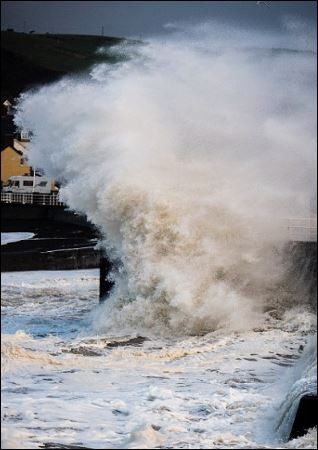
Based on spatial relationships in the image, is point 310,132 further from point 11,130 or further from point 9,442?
point 11,130

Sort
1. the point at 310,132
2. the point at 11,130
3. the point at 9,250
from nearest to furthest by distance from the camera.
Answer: the point at 310,132 < the point at 9,250 < the point at 11,130

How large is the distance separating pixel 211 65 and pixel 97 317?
258 inches

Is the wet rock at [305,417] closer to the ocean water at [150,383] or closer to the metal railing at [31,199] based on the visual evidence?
the ocean water at [150,383]

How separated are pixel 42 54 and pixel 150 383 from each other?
208ft

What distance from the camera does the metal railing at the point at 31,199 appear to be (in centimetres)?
3949

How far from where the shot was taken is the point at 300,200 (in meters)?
15.8

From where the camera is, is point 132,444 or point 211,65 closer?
point 132,444

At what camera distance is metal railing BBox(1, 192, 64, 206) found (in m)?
39.5

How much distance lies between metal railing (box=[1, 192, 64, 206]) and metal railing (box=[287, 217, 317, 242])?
927 inches

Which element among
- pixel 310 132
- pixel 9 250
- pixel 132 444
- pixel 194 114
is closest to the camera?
pixel 132 444

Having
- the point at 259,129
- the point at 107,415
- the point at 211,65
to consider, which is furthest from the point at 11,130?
the point at 107,415

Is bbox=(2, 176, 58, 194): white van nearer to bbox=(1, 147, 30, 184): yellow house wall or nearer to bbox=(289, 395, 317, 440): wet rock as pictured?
bbox=(1, 147, 30, 184): yellow house wall

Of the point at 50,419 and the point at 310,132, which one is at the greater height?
the point at 310,132

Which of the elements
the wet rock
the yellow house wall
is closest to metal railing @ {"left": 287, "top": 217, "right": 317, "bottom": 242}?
the wet rock
